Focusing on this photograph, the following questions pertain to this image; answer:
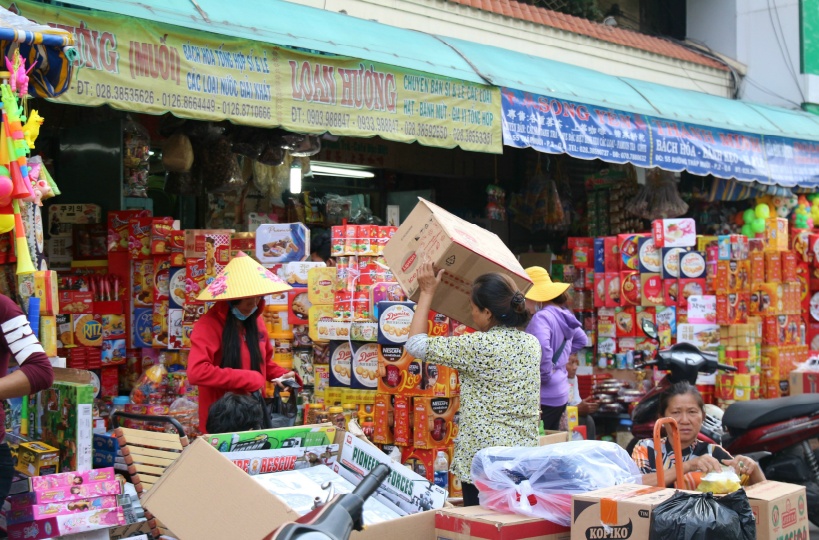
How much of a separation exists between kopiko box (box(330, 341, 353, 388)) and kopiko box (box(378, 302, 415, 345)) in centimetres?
46

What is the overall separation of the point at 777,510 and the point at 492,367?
141 cm

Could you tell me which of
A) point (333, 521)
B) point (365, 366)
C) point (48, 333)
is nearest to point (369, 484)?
point (333, 521)

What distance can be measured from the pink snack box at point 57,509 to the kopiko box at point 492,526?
1.66m

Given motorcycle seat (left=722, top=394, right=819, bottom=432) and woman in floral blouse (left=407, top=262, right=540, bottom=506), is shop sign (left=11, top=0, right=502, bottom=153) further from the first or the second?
motorcycle seat (left=722, top=394, right=819, bottom=432)

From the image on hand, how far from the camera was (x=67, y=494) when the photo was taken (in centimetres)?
421

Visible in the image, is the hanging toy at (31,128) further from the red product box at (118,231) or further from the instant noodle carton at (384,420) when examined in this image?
the red product box at (118,231)

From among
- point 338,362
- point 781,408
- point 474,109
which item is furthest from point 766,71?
point 338,362

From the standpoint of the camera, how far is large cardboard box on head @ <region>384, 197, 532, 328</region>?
16.6 ft

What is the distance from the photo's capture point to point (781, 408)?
6527mm

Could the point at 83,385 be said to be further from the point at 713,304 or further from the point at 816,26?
the point at 816,26

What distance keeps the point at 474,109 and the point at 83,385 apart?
14.6 feet

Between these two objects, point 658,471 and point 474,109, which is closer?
point 658,471

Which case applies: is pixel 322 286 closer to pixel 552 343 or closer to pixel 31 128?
pixel 552 343

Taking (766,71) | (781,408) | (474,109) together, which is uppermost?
(766,71)
